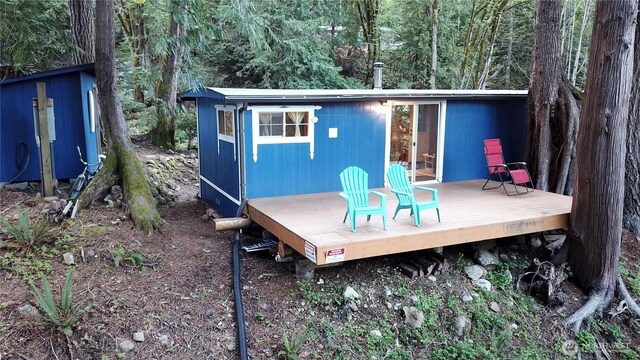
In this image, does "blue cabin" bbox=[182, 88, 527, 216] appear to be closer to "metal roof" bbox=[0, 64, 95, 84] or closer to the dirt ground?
the dirt ground

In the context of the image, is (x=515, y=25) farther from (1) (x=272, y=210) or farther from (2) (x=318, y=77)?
(1) (x=272, y=210)

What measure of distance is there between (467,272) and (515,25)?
15.1 meters

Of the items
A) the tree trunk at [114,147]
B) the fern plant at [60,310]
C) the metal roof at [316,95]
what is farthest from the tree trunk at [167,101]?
the fern plant at [60,310]

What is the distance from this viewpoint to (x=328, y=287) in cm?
467

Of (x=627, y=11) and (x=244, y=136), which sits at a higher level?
(x=627, y=11)

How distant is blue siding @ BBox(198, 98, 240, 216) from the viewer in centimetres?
673

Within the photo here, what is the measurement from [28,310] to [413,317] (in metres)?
3.56

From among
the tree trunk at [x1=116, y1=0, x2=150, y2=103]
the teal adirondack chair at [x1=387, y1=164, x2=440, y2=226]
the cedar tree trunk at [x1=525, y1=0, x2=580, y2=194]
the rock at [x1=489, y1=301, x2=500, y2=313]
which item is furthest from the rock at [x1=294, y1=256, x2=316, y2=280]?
the tree trunk at [x1=116, y1=0, x2=150, y2=103]

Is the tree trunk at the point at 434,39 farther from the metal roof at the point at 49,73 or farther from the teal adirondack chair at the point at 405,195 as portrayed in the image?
the metal roof at the point at 49,73

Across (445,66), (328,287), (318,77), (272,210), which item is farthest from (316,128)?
(445,66)

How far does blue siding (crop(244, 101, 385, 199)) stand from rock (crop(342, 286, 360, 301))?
2371mm

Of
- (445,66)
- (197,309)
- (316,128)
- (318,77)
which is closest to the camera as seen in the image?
(197,309)

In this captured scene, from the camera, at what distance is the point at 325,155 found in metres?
6.82

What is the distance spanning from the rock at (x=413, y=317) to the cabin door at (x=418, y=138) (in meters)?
3.42
